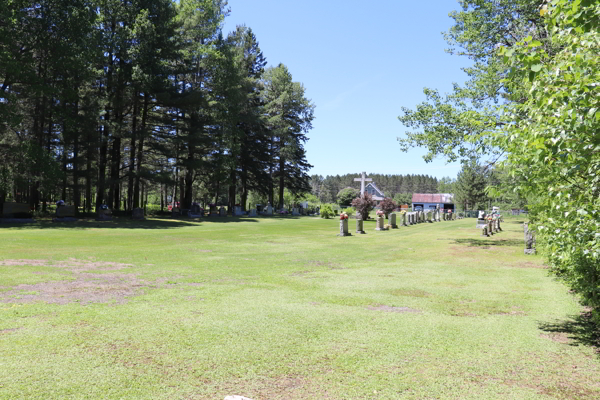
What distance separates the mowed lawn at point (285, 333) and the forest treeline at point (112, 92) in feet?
63.7

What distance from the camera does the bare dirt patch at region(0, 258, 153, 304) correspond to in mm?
6684

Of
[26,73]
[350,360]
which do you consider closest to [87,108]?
[26,73]

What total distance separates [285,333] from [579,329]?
459 cm

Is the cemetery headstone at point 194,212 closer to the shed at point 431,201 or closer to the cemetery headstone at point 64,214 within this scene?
the cemetery headstone at point 64,214

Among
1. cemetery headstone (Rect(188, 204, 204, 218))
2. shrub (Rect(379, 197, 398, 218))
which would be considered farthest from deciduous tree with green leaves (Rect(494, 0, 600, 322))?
cemetery headstone (Rect(188, 204, 204, 218))

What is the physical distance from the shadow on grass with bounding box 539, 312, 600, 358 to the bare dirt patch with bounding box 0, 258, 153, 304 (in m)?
7.10

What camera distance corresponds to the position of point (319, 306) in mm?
6832

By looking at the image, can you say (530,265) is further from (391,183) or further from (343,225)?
(391,183)

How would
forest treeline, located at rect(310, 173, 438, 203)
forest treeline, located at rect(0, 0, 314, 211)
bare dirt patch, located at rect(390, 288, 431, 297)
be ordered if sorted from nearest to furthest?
bare dirt patch, located at rect(390, 288, 431, 297) → forest treeline, located at rect(0, 0, 314, 211) → forest treeline, located at rect(310, 173, 438, 203)

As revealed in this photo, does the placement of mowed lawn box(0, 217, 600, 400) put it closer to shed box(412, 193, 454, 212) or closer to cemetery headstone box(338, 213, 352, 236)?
cemetery headstone box(338, 213, 352, 236)

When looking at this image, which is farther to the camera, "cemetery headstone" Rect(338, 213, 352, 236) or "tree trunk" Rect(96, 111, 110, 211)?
"tree trunk" Rect(96, 111, 110, 211)

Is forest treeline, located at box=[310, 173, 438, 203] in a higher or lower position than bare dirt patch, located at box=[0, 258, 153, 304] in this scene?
higher

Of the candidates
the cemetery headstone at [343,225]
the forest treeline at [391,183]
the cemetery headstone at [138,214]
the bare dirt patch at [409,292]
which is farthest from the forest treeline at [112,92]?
the forest treeline at [391,183]

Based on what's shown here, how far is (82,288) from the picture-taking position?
24.9 ft
